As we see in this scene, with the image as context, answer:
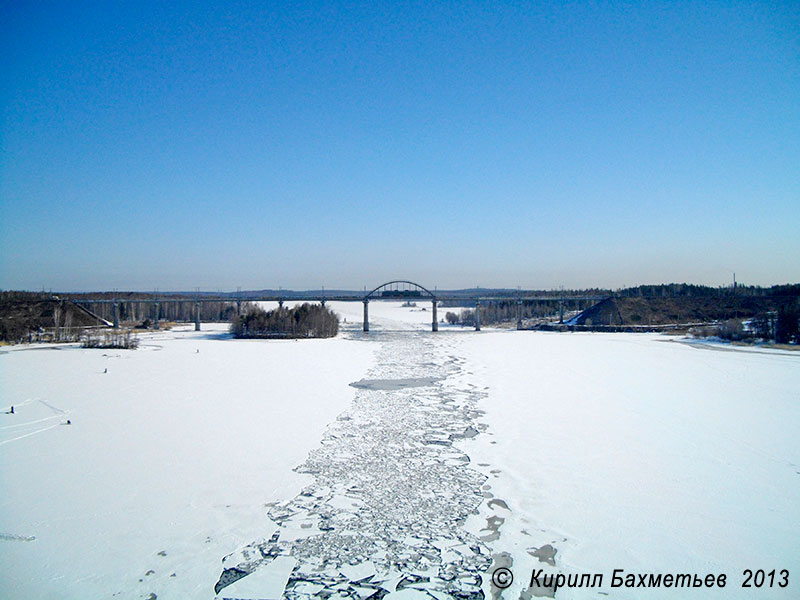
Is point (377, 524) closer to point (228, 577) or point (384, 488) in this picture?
point (384, 488)

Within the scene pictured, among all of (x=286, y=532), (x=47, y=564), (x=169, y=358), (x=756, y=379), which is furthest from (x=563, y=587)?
(x=169, y=358)

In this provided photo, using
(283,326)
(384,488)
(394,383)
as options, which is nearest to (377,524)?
(384,488)

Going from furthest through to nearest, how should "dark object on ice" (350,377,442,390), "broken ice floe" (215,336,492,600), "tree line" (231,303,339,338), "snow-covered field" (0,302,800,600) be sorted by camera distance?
"tree line" (231,303,339,338) → "dark object on ice" (350,377,442,390) → "snow-covered field" (0,302,800,600) → "broken ice floe" (215,336,492,600)

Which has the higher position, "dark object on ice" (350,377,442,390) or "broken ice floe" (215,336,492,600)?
"dark object on ice" (350,377,442,390)

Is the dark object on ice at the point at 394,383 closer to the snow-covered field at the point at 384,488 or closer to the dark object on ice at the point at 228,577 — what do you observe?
the snow-covered field at the point at 384,488

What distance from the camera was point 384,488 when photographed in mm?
9773

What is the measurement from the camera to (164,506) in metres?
8.73

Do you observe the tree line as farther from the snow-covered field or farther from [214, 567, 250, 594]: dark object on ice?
[214, 567, 250, 594]: dark object on ice

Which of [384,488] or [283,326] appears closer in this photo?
[384,488]

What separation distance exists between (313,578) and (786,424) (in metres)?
15.0

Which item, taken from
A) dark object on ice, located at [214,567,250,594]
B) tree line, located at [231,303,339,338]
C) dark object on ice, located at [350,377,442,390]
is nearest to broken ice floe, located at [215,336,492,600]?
dark object on ice, located at [214,567,250,594]

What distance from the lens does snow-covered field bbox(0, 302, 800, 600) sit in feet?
22.4

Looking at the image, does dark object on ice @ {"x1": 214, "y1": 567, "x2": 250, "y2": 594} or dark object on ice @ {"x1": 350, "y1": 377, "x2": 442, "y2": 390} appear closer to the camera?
dark object on ice @ {"x1": 214, "y1": 567, "x2": 250, "y2": 594}

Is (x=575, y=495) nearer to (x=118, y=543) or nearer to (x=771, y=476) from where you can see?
(x=771, y=476)
